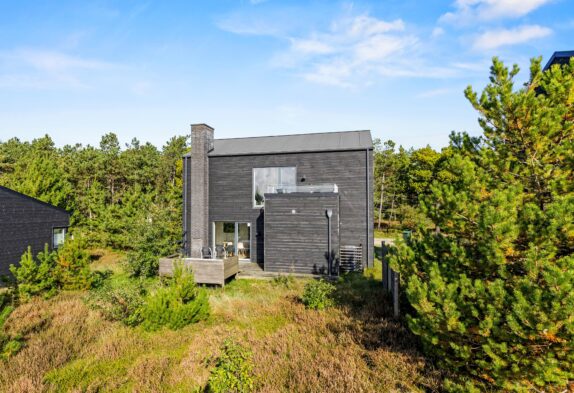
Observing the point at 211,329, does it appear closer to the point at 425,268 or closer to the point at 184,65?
the point at 425,268

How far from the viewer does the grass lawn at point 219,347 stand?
4758 mm

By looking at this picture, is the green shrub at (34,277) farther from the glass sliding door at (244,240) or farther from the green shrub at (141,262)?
the glass sliding door at (244,240)

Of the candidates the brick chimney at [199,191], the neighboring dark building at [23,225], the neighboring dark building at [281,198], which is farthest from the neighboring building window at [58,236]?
the brick chimney at [199,191]

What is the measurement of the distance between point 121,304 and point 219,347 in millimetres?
4321

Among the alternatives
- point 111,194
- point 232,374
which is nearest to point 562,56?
point 232,374

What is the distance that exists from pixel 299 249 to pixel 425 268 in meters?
9.41

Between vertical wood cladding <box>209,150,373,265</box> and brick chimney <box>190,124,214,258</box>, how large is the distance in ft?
1.37

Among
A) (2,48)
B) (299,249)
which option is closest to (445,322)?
(299,249)

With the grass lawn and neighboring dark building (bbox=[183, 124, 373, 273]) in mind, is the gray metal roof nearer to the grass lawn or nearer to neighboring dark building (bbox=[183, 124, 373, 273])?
neighboring dark building (bbox=[183, 124, 373, 273])

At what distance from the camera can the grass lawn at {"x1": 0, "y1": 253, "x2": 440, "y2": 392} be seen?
4.76 meters

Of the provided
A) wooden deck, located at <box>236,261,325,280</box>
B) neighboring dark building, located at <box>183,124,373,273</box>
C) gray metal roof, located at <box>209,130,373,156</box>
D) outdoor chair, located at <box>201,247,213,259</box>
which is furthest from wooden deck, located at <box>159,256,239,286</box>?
gray metal roof, located at <box>209,130,373,156</box>

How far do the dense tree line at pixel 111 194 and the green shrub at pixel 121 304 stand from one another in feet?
14.8

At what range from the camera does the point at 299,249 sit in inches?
541

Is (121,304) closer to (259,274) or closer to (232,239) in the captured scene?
(259,274)
